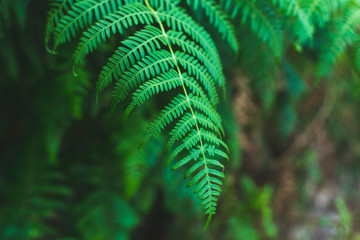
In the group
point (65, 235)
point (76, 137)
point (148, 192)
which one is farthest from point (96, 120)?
point (65, 235)

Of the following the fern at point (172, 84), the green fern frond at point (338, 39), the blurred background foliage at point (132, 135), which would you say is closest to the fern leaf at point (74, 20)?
the fern at point (172, 84)

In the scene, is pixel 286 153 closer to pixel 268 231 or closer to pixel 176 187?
pixel 268 231

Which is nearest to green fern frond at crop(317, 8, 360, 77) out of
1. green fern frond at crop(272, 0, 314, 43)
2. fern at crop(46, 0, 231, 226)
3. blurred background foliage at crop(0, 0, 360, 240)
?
blurred background foliage at crop(0, 0, 360, 240)

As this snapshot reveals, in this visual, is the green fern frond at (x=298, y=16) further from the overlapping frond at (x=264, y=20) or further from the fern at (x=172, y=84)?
the fern at (x=172, y=84)

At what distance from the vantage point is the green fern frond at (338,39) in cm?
107

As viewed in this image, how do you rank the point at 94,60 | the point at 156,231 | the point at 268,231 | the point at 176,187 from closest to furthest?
the point at 94,60 < the point at 176,187 < the point at 268,231 < the point at 156,231

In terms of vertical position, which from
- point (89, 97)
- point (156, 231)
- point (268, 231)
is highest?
point (89, 97)

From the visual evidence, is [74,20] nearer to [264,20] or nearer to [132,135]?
[264,20]

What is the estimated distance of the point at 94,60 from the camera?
1.33 metres

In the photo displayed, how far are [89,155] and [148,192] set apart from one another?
403 millimetres

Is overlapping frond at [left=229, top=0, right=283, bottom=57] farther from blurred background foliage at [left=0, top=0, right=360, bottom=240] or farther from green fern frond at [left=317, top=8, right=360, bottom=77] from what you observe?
green fern frond at [left=317, top=8, right=360, bottom=77]

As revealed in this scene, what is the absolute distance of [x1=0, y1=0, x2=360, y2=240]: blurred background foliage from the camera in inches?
44.0

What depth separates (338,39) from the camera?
42.4 inches

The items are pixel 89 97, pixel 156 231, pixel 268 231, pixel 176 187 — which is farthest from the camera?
pixel 156 231
